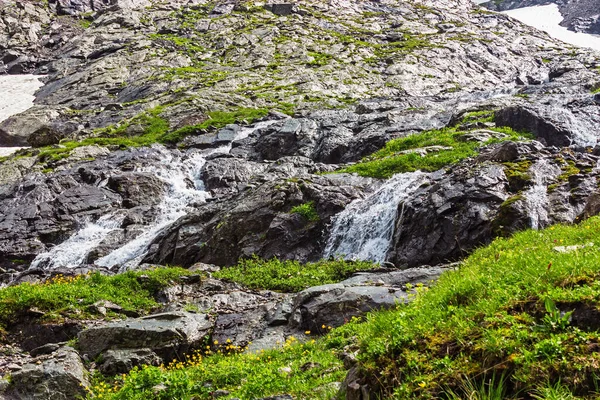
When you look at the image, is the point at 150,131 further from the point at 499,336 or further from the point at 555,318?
the point at 555,318

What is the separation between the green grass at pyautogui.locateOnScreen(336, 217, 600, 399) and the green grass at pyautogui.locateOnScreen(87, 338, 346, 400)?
1114 mm

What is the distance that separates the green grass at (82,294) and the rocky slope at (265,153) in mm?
618

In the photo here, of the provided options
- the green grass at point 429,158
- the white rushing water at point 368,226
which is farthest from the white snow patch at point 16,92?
the white rushing water at point 368,226

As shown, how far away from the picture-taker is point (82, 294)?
47.1 ft

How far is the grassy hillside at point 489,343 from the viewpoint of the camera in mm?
3881

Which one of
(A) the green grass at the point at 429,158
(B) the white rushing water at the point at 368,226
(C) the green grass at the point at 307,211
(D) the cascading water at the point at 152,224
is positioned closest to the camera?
(B) the white rushing water at the point at 368,226

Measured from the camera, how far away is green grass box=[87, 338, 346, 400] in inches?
241

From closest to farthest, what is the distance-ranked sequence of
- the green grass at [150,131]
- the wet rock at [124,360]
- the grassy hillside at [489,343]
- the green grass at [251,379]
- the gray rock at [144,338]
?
the grassy hillside at [489,343] < the green grass at [251,379] < the wet rock at [124,360] < the gray rock at [144,338] < the green grass at [150,131]

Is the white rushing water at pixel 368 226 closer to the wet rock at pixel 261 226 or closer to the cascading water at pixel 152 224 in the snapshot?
the wet rock at pixel 261 226

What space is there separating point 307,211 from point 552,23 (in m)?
173

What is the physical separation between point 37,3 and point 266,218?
368 ft

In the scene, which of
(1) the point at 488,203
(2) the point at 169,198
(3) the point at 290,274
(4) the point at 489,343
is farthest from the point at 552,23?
(4) the point at 489,343

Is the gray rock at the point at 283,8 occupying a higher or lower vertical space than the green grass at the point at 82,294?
higher

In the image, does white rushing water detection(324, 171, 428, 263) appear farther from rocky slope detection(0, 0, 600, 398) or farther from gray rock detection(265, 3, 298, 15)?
gray rock detection(265, 3, 298, 15)
